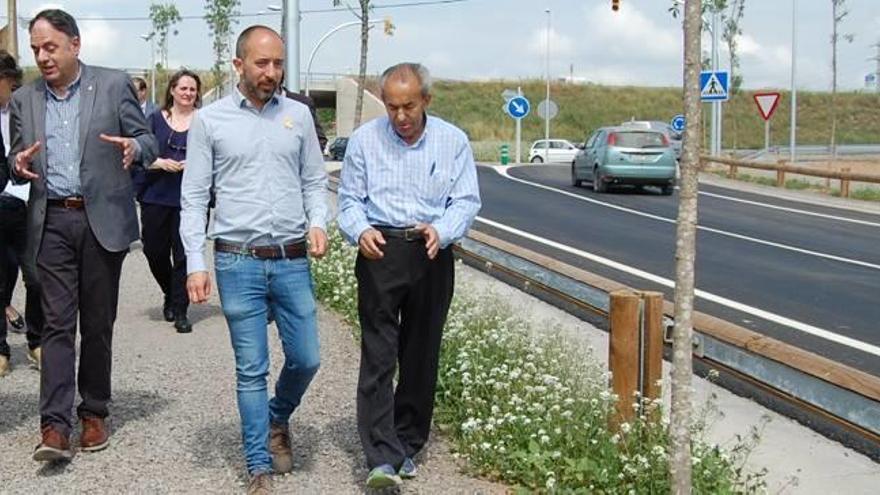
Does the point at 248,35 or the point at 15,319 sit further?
the point at 15,319

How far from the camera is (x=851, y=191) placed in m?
27.0

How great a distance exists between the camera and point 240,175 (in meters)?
4.91

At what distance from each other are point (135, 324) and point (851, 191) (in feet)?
71.6

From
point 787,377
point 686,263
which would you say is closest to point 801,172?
point 787,377

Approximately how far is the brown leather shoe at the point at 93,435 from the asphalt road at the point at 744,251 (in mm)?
4935

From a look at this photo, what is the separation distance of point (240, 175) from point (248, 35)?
60cm

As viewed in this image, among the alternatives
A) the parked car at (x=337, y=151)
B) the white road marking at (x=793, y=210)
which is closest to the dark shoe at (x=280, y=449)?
the white road marking at (x=793, y=210)

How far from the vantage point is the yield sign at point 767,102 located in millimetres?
29922

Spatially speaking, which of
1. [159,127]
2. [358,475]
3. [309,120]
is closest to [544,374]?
[358,475]

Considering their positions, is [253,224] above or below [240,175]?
below

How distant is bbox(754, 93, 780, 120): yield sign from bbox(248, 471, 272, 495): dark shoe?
2704 centimetres

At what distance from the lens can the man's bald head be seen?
481cm

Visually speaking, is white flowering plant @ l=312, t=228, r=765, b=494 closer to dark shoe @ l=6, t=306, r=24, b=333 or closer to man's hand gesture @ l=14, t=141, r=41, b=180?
man's hand gesture @ l=14, t=141, r=41, b=180

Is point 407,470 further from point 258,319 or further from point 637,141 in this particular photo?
point 637,141
